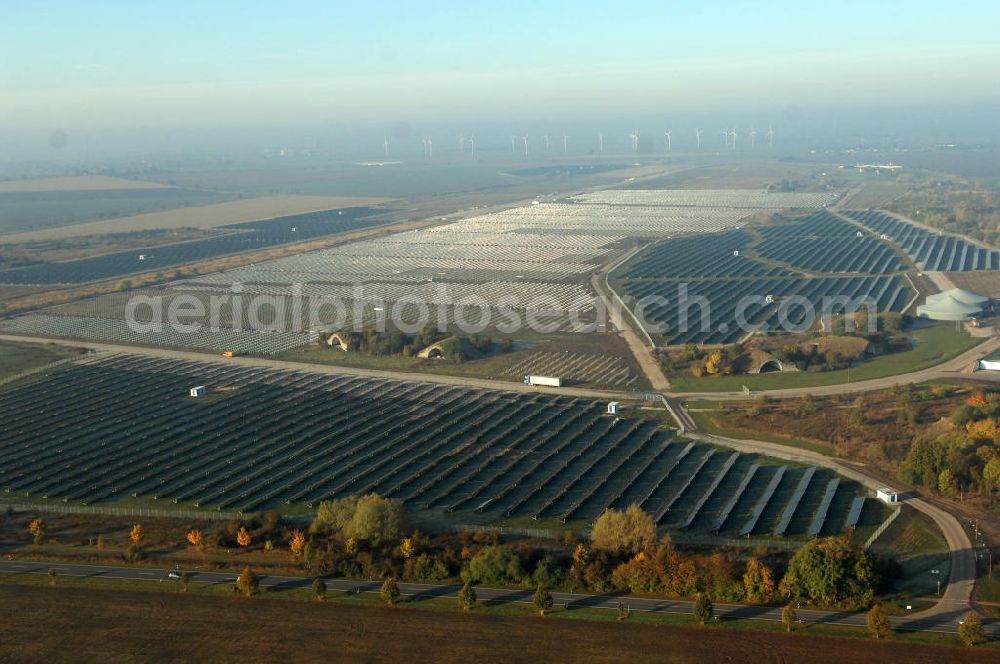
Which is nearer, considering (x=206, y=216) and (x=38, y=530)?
(x=38, y=530)

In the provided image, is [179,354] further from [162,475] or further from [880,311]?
[880,311]

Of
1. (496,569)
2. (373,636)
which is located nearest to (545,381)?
(496,569)

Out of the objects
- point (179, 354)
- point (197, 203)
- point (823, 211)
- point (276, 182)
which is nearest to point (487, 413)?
point (179, 354)

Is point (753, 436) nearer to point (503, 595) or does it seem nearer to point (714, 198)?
point (503, 595)

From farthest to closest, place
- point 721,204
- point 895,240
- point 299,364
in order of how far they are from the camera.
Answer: point 721,204, point 895,240, point 299,364

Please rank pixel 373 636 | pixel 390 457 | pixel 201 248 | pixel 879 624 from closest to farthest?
pixel 879 624, pixel 373 636, pixel 390 457, pixel 201 248

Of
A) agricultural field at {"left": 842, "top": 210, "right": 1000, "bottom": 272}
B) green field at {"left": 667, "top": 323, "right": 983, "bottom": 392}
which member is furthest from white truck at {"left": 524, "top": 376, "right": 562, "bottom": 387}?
agricultural field at {"left": 842, "top": 210, "right": 1000, "bottom": 272}

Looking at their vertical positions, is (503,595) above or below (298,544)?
below

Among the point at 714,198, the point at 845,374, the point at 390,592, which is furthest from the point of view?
the point at 714,198
